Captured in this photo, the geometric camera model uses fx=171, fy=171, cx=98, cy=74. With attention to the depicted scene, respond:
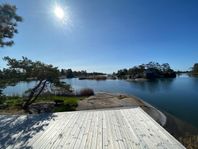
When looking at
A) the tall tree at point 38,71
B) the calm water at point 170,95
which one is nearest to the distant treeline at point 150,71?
the calm water at point 170,95

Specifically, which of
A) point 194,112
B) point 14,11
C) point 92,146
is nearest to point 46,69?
point 14,11

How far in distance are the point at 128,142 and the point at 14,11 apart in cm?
908

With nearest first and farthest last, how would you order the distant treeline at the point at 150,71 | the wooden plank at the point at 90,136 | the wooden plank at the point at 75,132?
the wooden plank at the point at 90,136, the wooden plank at the point at 75,132, the distant treeline at the point at 150,71

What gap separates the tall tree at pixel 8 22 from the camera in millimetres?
9086

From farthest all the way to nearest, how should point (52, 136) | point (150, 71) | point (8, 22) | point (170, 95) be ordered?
point (150, 71)
point (170, 95)
point (8, 22)
point (52, 136)

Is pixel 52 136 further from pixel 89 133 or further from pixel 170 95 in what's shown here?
pixel 170 95

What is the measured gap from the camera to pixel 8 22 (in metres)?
9.52

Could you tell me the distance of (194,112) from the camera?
10875 mm

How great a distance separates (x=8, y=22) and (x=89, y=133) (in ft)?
27.1

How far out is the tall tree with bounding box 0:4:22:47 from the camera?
9.09 meters

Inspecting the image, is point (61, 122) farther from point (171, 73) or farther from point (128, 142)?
point (171, 73)

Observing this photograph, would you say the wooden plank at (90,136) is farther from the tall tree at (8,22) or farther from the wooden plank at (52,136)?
the tall tree at (8,22)

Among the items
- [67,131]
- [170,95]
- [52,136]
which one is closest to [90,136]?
[67,131]

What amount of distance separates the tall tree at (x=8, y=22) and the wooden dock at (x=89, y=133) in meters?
5.49
